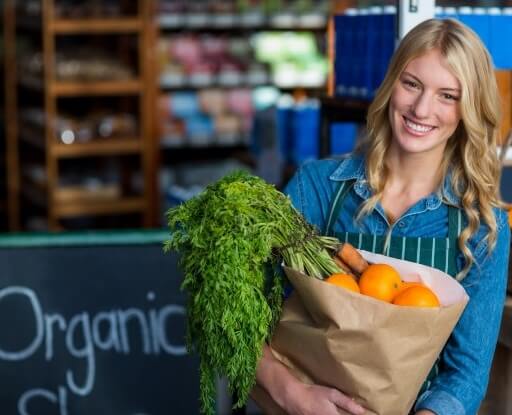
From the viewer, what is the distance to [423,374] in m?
1.92

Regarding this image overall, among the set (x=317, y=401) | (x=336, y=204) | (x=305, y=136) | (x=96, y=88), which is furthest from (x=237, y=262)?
(x=96, y=88)

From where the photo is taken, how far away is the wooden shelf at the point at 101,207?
6445mm

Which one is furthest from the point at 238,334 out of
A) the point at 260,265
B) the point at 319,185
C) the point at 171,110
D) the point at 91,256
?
the point at 171,110

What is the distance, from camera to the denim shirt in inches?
81.9

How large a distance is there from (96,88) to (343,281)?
4574mm

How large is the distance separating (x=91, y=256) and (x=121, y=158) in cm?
335

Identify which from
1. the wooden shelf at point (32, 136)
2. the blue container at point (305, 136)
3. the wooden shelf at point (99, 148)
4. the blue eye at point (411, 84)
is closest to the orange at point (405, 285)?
the blue eye at point (411, 84)

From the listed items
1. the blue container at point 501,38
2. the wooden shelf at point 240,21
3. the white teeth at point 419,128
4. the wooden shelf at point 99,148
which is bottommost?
the wooden shelf at point 99,148

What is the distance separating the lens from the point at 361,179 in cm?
225

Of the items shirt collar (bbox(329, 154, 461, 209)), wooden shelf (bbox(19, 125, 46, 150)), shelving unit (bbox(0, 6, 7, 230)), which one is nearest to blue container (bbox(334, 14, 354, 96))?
shirt collar (bbox(329, 154, 461, 209))

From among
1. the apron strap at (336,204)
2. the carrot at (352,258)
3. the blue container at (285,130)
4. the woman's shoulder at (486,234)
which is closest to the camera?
the carrot at (352,258)

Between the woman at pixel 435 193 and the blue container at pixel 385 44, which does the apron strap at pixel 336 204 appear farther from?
the blue container at pixel 385 44

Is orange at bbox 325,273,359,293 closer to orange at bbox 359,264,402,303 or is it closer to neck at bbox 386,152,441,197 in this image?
orange at bbox 359,264,402,303

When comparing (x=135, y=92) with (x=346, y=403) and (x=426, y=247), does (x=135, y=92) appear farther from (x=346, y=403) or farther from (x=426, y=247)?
(x=346, y=403)
